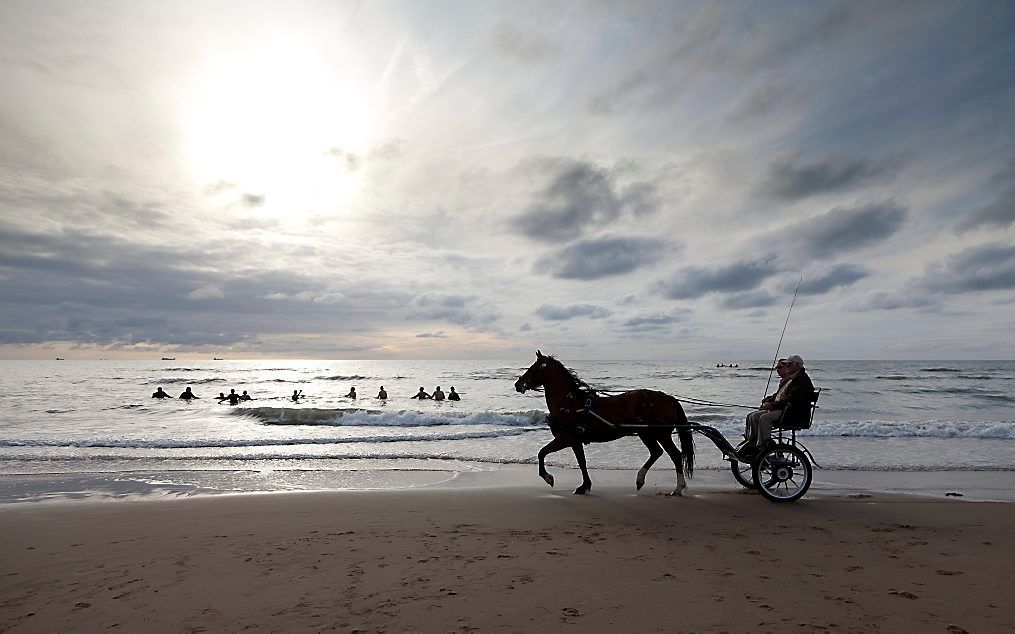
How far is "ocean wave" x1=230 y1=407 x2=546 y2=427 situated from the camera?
73.5 feet

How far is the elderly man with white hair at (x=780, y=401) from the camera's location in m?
7.92

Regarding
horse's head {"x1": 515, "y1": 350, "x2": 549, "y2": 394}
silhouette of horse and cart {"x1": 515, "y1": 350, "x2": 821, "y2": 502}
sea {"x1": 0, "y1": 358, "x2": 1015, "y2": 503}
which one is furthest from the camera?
sea {"x1": 0, "y1": 358, "x2": 1015, "y2": 503}

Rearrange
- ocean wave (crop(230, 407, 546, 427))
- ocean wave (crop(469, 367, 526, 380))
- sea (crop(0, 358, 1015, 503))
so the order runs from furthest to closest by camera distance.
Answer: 1. ocean wave (crop(469, 367, 526, 380))
2. ocean wave (crop(230, 407, 546, 427))
3. sea (crop(0, 358, 1015, 503))

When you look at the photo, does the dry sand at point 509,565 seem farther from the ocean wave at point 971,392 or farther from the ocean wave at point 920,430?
the ocean wave at point 971,392

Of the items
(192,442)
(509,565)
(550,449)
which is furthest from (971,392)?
(192,442)

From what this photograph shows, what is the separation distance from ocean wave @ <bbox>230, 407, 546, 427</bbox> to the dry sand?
1400 centimetres

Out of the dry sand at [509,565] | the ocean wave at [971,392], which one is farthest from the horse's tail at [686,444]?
the ocean wave at [971,392]

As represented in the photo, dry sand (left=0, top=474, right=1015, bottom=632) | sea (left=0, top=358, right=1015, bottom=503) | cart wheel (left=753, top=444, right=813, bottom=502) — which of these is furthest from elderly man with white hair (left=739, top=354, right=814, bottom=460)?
dry sand (left=0, top=474, right=1015, bottom=632)

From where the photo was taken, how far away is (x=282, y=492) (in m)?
9.46

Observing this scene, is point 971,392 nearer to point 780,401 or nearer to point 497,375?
point 780,401

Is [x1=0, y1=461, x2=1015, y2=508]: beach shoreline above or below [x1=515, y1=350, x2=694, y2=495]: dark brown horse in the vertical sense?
below

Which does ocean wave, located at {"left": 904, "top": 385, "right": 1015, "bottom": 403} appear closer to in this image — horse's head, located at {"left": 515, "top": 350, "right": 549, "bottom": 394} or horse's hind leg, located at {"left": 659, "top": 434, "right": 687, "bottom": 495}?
horse's hind leg, located at {"left": 659, "top": 434, "right": 687, "bottom": 495}

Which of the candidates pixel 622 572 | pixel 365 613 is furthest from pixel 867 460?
pixel 365 613

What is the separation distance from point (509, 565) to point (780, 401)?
17.2ft
